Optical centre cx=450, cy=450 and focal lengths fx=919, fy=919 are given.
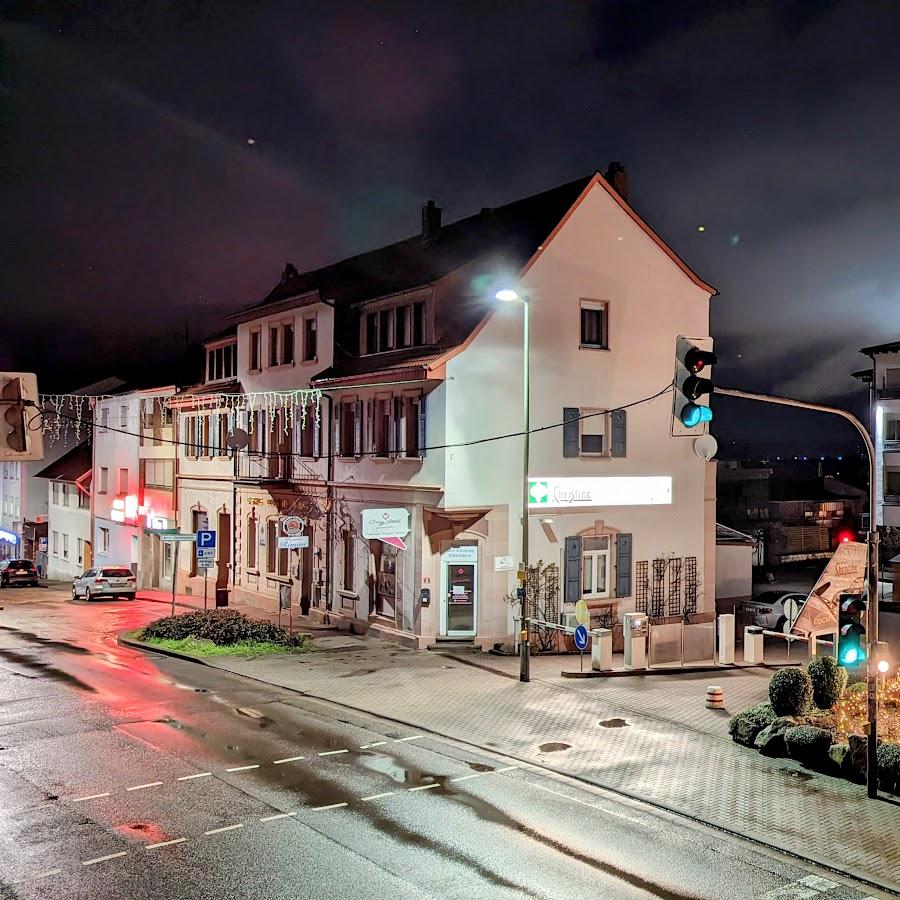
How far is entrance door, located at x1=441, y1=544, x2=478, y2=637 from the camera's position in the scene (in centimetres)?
2544

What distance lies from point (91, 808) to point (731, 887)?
25.1 feet

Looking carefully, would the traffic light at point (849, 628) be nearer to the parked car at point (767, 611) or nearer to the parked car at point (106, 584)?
the parked car at point (767, 611)

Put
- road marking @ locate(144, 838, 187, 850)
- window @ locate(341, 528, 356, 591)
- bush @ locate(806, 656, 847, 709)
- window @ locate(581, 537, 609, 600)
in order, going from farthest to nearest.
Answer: window @ locate(341, 528, 356, 591), window @ locate(581, 537, 609, 600), bush @ locate(806, 656, 847, 709), road marking @ locate(144, 838, 187, 850)

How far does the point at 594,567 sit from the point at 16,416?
19357 millimetres

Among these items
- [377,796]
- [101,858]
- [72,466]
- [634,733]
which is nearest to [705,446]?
[634,733]

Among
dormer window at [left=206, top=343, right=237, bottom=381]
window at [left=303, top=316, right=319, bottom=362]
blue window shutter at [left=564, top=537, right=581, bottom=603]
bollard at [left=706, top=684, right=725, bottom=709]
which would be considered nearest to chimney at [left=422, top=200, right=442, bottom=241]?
window at [left=303, top=316, right=319, bottom=362]

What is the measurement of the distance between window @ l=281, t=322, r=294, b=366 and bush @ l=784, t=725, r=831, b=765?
72.1ft

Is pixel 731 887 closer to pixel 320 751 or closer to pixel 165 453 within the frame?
pixel 320 751

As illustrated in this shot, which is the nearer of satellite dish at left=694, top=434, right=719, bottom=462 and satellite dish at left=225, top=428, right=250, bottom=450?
satellite dish at left=694, top=434, right=719, bottom=462

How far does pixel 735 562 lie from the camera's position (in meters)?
35.1

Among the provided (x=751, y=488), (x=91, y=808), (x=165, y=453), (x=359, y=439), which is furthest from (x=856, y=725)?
(x=751, y=488)

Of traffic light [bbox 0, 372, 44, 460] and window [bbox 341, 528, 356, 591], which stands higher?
traffic light [bbox 0, 372, 44, 460]

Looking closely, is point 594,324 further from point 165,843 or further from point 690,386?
point 165,843

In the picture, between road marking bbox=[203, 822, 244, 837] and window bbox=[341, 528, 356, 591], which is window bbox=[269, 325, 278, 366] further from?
road marking bbox=[203, 822, 244, 837]
